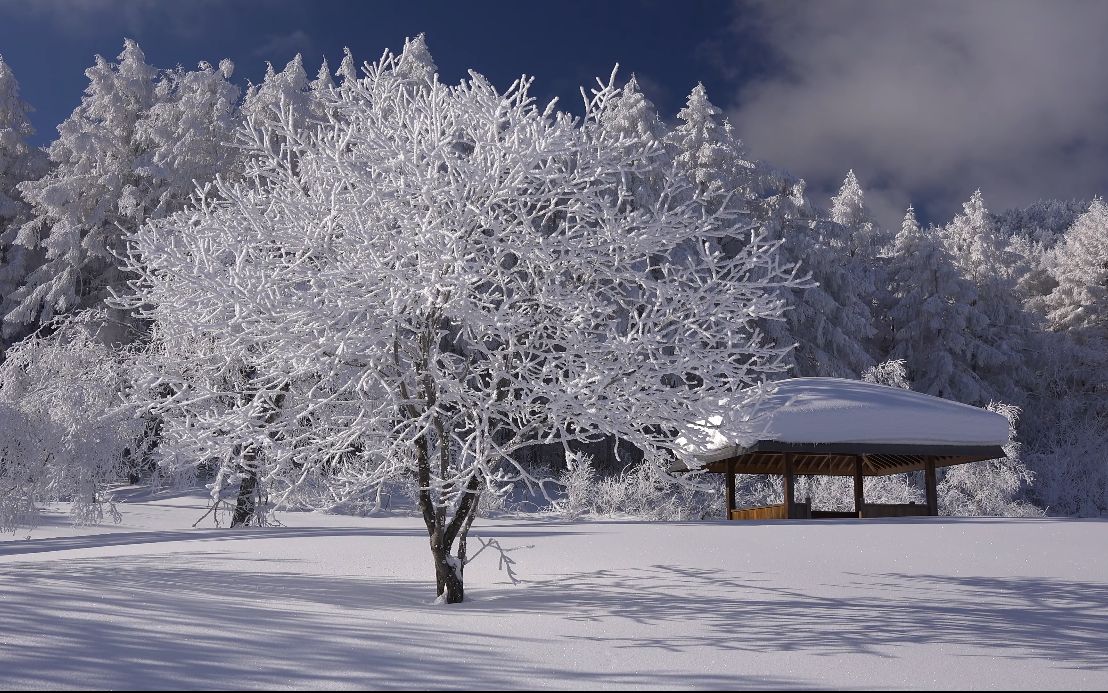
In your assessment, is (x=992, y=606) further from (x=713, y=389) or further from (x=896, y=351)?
(x=896, y=351)

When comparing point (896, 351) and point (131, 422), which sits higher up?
point (896, 351)

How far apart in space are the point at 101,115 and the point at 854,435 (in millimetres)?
27281

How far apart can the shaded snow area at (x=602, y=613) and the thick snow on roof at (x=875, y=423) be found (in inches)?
117

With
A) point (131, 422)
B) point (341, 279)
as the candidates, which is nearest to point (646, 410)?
point (341, 279)

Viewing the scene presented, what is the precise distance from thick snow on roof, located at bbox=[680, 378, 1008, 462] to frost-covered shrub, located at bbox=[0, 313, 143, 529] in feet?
33.8

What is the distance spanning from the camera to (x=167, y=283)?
24.3ft

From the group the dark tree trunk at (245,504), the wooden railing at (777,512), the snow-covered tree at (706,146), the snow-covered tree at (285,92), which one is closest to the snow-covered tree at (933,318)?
the snow-covered tree at (706,146)

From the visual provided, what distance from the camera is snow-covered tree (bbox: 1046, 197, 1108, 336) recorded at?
123 feet

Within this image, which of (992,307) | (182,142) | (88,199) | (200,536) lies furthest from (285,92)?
(992,307)

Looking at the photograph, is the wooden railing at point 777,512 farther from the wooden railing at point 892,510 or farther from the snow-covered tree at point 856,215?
the snow-covered tree at point 856,215

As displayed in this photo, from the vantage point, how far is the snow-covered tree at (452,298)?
245 inches

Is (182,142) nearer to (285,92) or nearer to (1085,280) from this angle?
(285,92)

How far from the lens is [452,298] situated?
5.96 m

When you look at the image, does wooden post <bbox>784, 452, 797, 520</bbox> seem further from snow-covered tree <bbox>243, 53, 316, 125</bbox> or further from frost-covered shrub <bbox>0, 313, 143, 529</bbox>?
snow-covered tree <bbox>243, 53, 316, 125</bbox>
